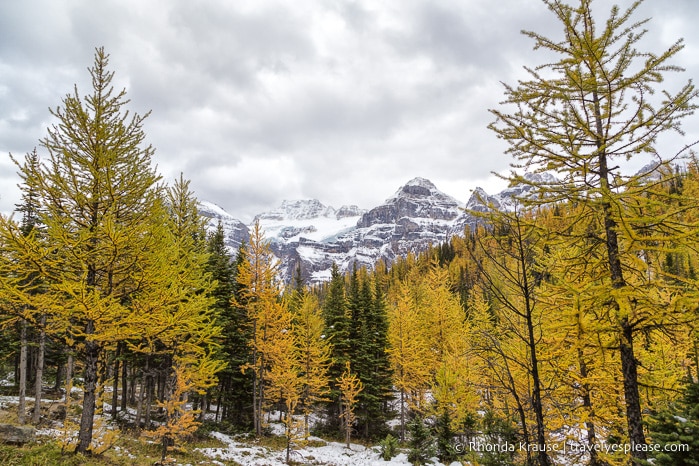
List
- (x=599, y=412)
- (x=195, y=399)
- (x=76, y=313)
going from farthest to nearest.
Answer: (x=195, y=399), (x=599, y=412), (x=76, y=313)

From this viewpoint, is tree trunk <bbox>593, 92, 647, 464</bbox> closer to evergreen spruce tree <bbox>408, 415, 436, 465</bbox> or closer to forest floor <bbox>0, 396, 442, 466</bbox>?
forest floor <bbox>0, 396, 442, 466</bbox>

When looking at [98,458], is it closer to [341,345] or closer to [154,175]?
[154,175]

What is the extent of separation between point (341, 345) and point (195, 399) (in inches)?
487

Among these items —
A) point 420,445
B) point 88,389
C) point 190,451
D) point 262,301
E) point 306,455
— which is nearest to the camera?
point 88,389

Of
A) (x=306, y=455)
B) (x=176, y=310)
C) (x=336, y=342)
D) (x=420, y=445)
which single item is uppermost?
(x=176, y=310)

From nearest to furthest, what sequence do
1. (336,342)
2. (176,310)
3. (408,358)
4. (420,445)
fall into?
(176,310), (420,445), (408,358), (336,342)

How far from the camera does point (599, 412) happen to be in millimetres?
9250

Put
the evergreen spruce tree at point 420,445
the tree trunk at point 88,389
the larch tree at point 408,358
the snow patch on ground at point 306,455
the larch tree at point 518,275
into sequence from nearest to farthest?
the larch tree at point 518,275 → the tree trunk at point 88,389 → the snow patch on ground at point 306,455 → the evergreen spruce tree at point 420,445 → the larch tree at point 408,358

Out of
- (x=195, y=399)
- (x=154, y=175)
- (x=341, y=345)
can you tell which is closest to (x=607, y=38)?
(x=154, y=175)

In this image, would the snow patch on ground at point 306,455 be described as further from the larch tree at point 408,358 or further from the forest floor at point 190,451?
the larch tree at point 408,358

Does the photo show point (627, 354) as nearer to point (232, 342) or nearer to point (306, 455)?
point (306, 455)

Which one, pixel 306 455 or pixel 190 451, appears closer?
pixel 190 451

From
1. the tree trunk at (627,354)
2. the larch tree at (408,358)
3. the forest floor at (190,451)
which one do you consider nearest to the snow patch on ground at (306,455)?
the forest floor at (190,451)

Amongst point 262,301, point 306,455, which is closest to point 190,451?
point 306,455
